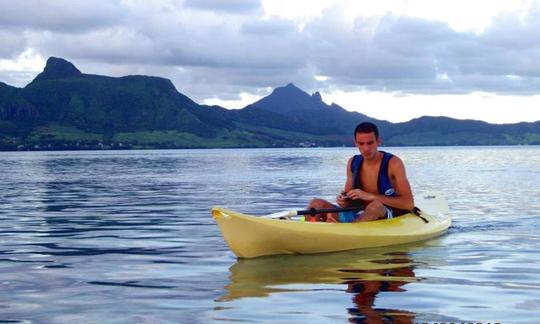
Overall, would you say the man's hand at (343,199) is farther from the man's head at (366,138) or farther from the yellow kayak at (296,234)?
the man's head at (366,138)

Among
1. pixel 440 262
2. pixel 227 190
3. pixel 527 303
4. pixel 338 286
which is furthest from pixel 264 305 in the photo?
pixel 227 190

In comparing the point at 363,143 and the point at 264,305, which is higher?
the point at 363,143

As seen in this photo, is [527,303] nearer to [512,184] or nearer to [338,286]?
[338,286]

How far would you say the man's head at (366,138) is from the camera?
15.0 meters

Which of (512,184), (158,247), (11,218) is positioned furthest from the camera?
(512,184)

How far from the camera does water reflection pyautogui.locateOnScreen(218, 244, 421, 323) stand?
9781 millimetres

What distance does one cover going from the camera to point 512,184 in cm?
4322

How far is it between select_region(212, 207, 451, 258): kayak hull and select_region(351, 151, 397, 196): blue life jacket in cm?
78

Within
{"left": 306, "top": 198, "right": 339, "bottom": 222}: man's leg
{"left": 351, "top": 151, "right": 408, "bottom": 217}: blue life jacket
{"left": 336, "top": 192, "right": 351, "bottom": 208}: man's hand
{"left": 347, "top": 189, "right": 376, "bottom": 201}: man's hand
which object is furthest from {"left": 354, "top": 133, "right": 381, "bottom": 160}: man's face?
{"left": 306, "top": 198, "right": 339, "bottom": 222}: man's leg

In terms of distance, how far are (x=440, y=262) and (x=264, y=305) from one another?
17.0ft

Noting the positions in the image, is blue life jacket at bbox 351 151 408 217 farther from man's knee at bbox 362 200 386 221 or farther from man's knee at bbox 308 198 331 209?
man's knee at bbox 308 198 331 209

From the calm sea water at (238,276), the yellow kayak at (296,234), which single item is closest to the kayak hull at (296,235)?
the yellow kayak at (296,234)

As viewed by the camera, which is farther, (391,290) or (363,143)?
(363,143)

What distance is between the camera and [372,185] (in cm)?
1576
